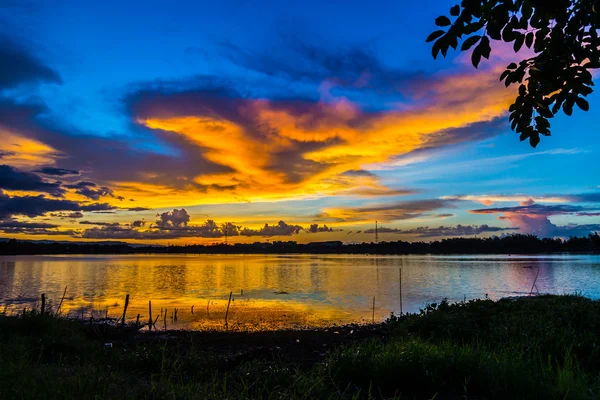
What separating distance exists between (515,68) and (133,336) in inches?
1022

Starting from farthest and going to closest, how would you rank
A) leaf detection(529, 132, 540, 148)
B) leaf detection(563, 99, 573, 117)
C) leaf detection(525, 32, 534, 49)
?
leaf detection(529, 132, 540, 148) → leaf detection(525, 32, 534, 49) → leaf detection(563, 99, 573, 117)

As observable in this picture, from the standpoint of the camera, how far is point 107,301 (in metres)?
45.1


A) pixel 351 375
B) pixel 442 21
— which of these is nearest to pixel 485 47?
pixel 442 21

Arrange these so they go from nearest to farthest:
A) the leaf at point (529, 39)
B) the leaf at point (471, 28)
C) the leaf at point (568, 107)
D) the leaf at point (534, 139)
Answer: the leaf at point (471, 28), the leaf at point (568, 107), the leaf at point (529, 39), the leaf at point (534, 139)

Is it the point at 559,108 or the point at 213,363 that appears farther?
the point at 213,363

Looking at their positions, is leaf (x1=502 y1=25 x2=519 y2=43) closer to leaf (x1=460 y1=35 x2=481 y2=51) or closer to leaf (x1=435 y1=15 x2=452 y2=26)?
leaf (x1=460 y1=35 x2=481 y2=51)

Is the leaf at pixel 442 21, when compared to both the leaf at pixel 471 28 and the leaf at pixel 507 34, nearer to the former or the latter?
the leaf at pixel 471 28

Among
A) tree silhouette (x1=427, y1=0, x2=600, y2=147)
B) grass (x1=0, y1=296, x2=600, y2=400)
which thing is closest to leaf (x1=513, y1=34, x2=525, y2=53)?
tree silhouette (x1=427, y1=0, x2=600, y2=147)

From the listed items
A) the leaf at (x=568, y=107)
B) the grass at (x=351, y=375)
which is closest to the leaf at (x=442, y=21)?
the leaf at (x=568, y=107)

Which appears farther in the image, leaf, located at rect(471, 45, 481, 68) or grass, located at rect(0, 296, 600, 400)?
grass, located at rect(0, 296, 600, 400)

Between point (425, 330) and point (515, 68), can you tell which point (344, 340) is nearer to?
point (425, 330)

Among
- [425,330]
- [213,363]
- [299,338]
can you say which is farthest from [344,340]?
[213,363]

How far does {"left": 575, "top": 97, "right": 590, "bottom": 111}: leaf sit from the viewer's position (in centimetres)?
430

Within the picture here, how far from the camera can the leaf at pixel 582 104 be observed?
4.30 m
